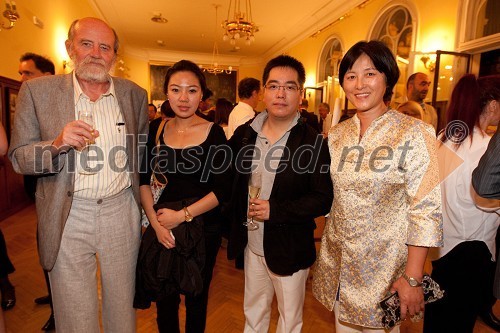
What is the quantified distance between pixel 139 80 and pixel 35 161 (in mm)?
14308

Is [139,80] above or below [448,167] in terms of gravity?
above

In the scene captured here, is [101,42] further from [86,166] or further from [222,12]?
[222,12]

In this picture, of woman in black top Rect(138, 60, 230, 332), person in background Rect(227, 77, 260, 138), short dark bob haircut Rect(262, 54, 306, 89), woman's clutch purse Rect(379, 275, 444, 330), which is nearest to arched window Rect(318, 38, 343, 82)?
person in background Rect(227, 77, 260, 138)

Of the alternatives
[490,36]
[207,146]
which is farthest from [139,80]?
[207,146]

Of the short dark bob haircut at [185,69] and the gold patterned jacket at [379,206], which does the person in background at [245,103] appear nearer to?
the short dark bob haircut at [185,69]

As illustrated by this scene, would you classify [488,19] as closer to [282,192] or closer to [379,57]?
[379,57]

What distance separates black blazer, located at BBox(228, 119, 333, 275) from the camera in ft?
5.14

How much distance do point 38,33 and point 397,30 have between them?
743 centimetres

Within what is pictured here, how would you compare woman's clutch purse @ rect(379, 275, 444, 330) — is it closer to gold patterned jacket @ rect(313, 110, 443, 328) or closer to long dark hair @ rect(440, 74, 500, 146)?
gold patterned jacket @ rect(313, 110, 443, 328)

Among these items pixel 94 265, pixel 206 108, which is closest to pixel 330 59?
pixel 206 108

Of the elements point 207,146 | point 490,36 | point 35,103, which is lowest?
point 207,146

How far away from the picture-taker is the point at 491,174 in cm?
123

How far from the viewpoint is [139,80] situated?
14.5 metres

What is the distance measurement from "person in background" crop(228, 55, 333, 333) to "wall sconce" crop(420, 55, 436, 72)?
17.6 feet
